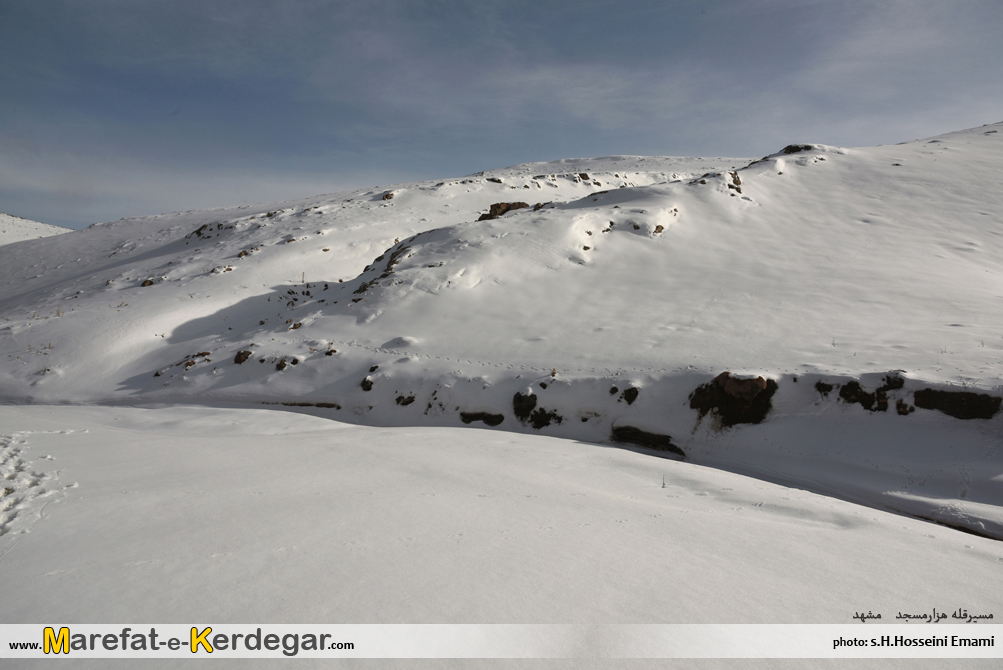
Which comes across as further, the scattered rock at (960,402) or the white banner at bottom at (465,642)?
the scattered rock at (960,402)

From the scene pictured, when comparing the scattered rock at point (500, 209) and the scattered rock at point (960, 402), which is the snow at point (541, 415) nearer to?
the scattered rock at point (960, 402)

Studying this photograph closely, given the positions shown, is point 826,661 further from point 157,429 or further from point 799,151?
point 799,151

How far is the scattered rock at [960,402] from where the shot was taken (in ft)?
17.2

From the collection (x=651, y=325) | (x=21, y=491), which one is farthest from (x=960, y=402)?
(x=21, y=491)

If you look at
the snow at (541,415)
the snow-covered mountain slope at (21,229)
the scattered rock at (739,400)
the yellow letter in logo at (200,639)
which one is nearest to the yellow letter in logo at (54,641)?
the snow at (541,415)

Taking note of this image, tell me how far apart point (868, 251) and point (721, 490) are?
8752 millimetres

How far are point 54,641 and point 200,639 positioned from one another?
56 cm

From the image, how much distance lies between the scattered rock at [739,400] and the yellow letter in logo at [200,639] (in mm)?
5775

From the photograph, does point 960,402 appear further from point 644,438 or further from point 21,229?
point 21,229

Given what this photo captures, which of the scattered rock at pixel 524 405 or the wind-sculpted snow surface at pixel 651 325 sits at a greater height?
the wind-sculpted snow surface at pixel 651 325

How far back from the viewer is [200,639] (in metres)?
2.03

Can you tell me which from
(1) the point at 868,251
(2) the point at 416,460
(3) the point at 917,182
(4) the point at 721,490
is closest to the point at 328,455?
(2) the point at 416,460

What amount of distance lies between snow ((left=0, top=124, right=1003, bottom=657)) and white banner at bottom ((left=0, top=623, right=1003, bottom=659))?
0.09m

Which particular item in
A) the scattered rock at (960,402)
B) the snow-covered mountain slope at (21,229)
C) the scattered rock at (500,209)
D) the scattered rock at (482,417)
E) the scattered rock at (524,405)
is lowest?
the scattered rock at (482,417)
